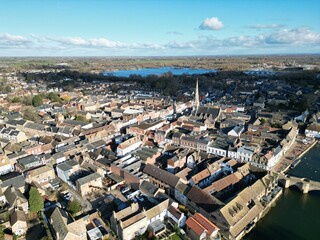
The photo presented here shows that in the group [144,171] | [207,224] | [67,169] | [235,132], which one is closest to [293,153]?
[235,132]

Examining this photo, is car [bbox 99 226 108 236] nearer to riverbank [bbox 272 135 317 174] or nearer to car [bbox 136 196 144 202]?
car [bbox 136 196 144 202]

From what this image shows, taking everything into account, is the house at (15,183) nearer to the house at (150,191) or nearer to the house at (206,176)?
the house at (150,191)

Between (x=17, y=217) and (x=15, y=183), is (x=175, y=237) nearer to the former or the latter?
(x=17, y=217)

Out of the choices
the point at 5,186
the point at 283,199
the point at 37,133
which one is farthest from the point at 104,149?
the point at 283,199

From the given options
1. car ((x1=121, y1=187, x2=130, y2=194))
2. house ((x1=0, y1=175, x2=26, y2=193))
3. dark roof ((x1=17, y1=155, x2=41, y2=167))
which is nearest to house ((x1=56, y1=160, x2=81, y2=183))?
dark roof ((x1=17, y1=155, x2=41, y2=167))

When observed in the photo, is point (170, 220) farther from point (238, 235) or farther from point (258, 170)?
point (258, 170)

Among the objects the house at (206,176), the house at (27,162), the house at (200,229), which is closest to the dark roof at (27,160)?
the house at (27,162)
